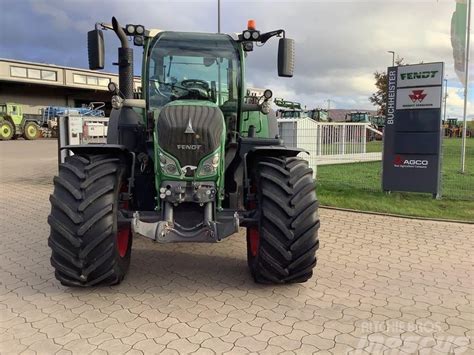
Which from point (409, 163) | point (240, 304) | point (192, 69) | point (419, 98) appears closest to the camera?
point (240, 304)

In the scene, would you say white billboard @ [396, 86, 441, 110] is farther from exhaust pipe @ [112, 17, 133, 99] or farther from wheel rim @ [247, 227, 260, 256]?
exhaust pipe @ [112, 17, 133, 99]

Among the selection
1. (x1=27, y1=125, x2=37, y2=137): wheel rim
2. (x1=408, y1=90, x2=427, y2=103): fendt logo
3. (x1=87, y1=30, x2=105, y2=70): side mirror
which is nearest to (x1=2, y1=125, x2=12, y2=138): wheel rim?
(x1=27, y1=125, x2=37, y2=137): wheel rim

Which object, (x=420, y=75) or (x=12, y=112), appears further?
(x=12, y=112)

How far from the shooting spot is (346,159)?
14.2 meters

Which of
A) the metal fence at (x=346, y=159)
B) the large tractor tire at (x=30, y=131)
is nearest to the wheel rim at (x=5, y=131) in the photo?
the large tractor tire at (x=30, y=131)

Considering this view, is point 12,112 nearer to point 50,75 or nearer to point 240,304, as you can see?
point 50,75

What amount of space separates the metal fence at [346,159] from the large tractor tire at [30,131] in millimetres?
24777

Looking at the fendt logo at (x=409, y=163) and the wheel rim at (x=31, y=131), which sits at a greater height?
the wheel rim at (x=31, y=131)

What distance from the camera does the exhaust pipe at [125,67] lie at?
17.1 feet

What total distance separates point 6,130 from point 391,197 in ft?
91.9

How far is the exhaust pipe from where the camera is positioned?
5.21 meters

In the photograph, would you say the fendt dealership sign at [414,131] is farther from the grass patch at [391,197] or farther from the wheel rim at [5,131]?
the wheel rim at [5,131]

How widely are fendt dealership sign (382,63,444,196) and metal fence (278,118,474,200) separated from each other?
2.17 ft

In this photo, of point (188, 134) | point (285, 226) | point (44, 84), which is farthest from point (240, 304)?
point (44, 84)
